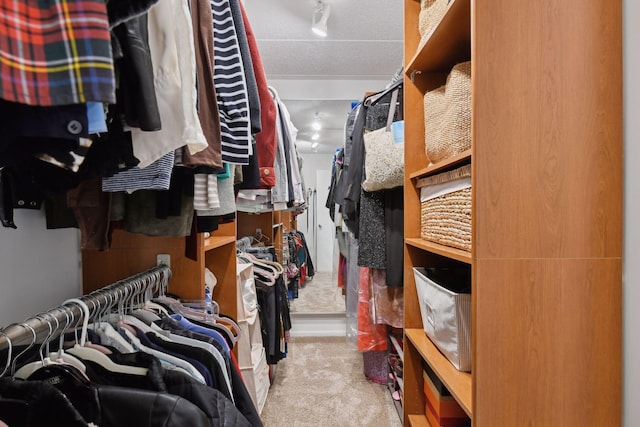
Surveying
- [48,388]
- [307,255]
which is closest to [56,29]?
[48,388]

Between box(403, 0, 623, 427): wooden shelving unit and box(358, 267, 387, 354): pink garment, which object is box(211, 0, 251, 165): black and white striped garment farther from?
box(358, 267, 387, 354): pink garment

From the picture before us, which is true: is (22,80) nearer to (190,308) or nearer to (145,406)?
(145,406)

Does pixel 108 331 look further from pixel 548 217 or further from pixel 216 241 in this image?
pixel 548 217

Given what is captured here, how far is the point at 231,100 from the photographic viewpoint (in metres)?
0.82

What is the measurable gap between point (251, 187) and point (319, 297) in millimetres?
2279

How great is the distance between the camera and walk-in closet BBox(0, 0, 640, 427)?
452mm

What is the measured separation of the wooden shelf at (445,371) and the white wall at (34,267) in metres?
1.13

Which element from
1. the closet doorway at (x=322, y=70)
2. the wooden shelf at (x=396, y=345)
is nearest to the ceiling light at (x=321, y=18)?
the closet doorway at (x=322, y=70)

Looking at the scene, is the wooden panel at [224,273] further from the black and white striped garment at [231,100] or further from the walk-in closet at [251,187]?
the black and white striped garment at [231,100]

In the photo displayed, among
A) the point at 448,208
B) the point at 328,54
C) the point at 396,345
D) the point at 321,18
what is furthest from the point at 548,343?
the point at 328,54

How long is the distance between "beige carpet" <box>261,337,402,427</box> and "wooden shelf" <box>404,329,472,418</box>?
85cm

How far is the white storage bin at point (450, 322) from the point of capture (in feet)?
3.19

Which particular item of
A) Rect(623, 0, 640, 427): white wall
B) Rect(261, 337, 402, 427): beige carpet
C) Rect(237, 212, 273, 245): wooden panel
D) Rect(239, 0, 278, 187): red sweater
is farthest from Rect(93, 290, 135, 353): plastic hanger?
Rect(237, 212, 273, 245): wooden panel

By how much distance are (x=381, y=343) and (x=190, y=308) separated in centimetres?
124
